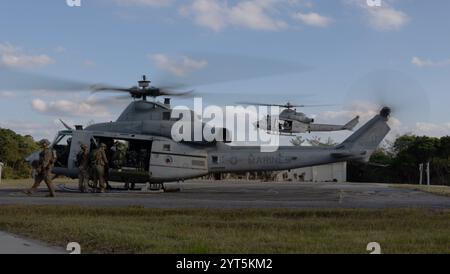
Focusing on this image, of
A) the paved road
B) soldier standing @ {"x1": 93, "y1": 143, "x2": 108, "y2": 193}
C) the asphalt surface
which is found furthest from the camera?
soldier standing @ {"x1": 93, "y1": 143, "x2": 108, "y2": 193}

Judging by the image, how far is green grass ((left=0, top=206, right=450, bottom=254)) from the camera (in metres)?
7.99

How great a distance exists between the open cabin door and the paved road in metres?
13.7

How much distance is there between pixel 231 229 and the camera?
998 cm

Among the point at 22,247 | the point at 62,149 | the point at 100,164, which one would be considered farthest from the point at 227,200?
the point at 22,247

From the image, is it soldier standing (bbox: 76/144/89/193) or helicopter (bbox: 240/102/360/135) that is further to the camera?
helicopter (bbox: 240/102/360/135)

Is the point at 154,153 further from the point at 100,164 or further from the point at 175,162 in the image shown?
the point at 100,164

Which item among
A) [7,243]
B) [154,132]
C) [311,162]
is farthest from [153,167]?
[7,243]

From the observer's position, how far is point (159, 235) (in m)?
9.10

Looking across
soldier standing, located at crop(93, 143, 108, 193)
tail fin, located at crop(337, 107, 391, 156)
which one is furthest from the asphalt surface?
tail fin, located at crop(337, 107, 391, 156)

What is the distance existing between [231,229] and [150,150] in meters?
13.3

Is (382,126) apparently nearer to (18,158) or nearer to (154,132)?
(154,132)

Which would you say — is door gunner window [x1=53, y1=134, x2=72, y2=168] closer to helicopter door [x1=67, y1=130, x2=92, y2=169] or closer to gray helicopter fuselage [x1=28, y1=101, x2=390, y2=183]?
gray helicopter fuselage [x1=28, y1=101, x2=390, y2=183]

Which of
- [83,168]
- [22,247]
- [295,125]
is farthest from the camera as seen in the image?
[295,125]

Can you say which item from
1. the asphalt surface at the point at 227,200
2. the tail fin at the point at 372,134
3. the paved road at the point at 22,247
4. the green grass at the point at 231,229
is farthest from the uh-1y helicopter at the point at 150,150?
the paved road at the point at 22,247
